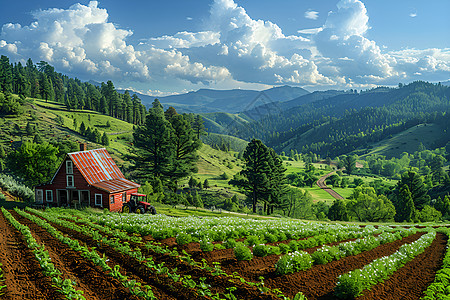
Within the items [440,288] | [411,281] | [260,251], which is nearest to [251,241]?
[260,251]

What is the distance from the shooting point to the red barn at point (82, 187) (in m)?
29.5

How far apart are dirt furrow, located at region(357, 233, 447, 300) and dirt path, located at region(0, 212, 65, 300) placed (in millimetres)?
11517

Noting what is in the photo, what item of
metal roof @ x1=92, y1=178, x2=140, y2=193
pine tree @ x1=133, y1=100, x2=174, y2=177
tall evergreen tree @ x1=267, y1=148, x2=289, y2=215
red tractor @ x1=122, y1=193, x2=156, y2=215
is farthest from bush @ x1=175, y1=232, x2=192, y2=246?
tall evergreen tree @ x1=267, y1=148, x2=289, y2=215

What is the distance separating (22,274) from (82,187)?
2113 centimetres

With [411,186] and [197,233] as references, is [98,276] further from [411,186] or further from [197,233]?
[411,186]

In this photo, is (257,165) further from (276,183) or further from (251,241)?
(251,241)

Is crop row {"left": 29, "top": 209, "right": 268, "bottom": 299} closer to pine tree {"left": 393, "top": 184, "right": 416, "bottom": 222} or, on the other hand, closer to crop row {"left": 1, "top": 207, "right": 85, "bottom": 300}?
crop row {"left": 1, "top": 207, "right": 85, "bottom": 300}

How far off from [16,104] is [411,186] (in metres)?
130

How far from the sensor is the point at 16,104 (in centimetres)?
9744

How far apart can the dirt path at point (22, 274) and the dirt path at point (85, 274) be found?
0.74 m

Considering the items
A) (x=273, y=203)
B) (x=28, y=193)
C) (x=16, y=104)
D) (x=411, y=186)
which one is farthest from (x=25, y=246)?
(x=16, y=104)

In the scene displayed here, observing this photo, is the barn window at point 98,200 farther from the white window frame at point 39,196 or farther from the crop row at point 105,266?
the crop row at point 105,266

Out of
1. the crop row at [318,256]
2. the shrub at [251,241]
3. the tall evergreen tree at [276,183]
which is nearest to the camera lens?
the crop row at [318,256]

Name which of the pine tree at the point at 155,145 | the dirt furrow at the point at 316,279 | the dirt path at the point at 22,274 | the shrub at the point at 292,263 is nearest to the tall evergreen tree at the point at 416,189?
the pine tree at the point at 155,145
